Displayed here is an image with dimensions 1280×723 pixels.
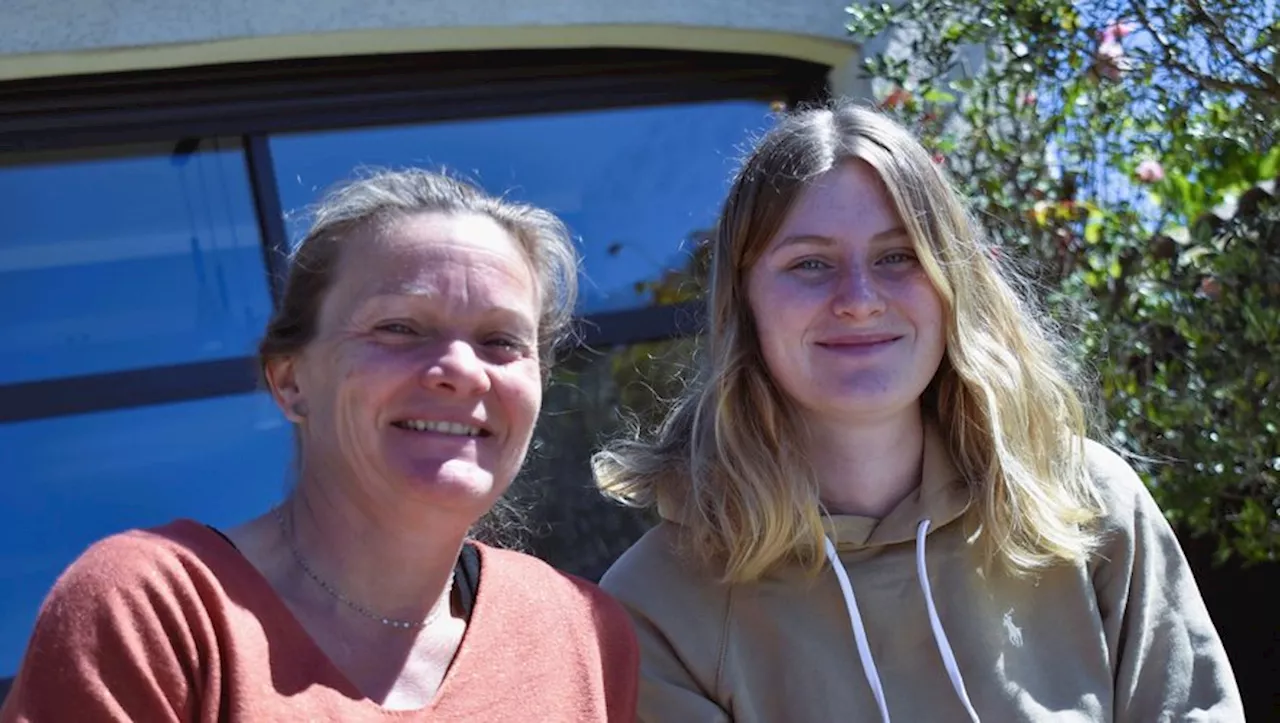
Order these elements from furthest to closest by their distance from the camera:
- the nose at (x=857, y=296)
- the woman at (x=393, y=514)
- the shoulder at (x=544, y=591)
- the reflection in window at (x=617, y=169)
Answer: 1. the reflection in window at (x=617, y=169)
2. the nose at (x=857, y=296)
3. the shoulder at (x=544, y=591)
4. the woman at (x=393, y=514)

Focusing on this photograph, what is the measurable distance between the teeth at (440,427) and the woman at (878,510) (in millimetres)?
548

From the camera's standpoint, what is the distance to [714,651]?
95.0 inches

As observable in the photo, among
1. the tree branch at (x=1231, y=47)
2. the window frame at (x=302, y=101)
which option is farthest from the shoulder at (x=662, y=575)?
the tree branch at (x=1231, y=47)

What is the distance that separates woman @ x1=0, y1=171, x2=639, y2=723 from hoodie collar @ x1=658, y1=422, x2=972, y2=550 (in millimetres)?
418

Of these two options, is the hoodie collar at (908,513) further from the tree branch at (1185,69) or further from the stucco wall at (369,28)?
the stucco wall at (369,28)

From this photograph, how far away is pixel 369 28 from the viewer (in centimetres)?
432

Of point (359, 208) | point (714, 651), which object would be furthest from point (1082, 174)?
point (359, 208)

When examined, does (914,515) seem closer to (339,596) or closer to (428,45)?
(339,596)

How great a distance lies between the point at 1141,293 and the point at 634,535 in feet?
6.03

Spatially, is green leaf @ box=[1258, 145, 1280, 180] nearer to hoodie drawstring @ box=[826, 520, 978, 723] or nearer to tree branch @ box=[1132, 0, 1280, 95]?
tree branch @ box=[1132, 0, 1280, 95]

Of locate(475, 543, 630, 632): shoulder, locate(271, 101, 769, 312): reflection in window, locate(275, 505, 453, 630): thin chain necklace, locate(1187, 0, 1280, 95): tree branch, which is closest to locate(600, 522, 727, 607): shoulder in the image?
locate(475, 543, 630, 632): shoulder

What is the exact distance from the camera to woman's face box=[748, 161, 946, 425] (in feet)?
7.91

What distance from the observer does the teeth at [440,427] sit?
2.04 meters

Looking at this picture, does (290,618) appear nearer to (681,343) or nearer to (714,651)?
(714,651)
